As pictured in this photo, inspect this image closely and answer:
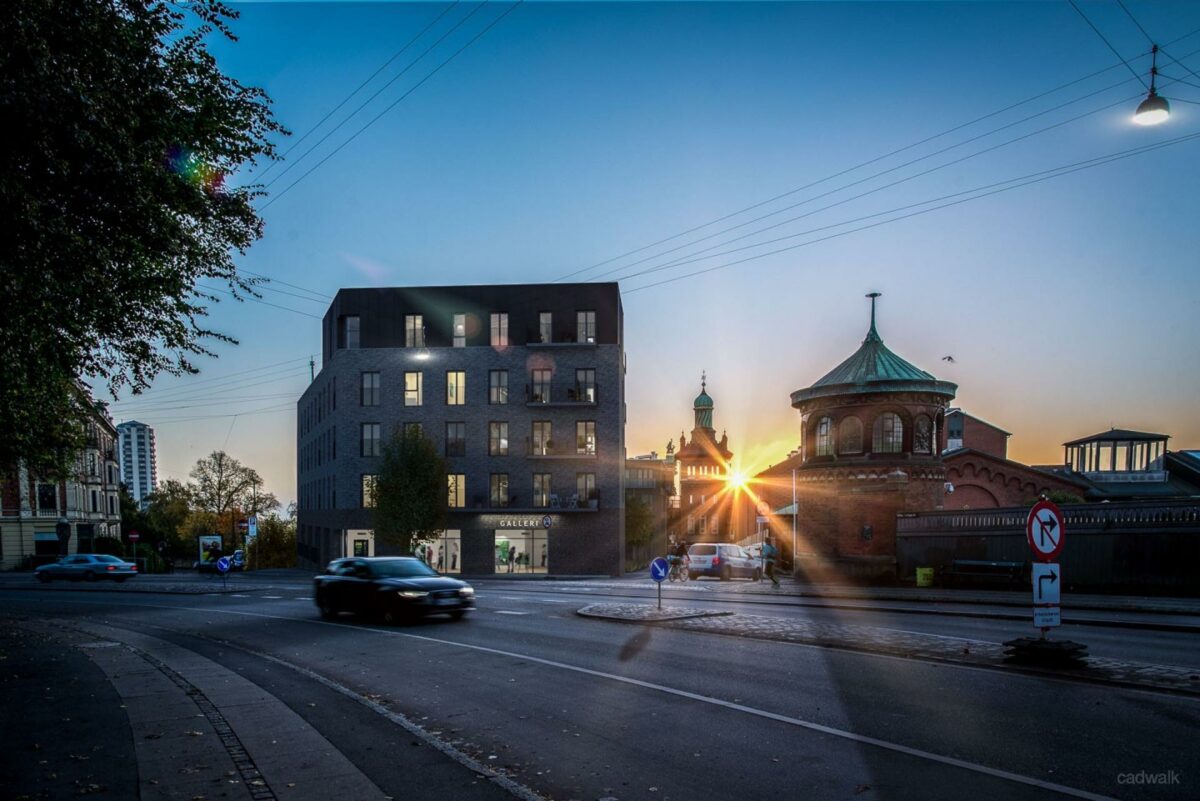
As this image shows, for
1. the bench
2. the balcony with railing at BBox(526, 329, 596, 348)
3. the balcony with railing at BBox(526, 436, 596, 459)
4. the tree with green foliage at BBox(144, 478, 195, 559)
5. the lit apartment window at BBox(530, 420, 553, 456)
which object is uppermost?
the balcony with railing at BBox(526, 329, 596, 348)

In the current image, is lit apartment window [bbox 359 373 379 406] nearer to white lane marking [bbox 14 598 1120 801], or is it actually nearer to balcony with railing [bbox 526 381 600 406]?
balcony with railing [bbox 526 381 600 406]

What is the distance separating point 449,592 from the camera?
1723 cm

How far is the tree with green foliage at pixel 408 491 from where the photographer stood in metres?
45.9

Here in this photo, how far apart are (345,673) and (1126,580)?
21.7m

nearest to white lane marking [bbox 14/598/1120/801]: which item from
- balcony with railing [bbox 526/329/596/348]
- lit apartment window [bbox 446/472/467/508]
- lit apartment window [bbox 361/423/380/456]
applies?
lit apartment window [bbox 446/472/467/508]

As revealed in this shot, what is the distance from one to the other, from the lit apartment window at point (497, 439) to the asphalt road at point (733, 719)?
35803mm

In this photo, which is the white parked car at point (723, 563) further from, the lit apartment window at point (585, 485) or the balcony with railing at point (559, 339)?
the balcony with railing at point (559, 339)

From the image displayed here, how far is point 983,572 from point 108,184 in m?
26.1

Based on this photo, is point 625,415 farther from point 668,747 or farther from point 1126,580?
point 668,747

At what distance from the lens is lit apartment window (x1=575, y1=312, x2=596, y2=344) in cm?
5072

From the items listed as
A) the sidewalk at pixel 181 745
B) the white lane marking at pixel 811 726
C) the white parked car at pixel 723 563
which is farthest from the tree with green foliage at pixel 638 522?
the sidewalk at pixel 181 745

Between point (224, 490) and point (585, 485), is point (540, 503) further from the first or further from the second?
point (224, 490)

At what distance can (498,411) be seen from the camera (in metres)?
50.2

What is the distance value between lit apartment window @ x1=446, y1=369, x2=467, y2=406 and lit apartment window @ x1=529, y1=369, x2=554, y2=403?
430cm
